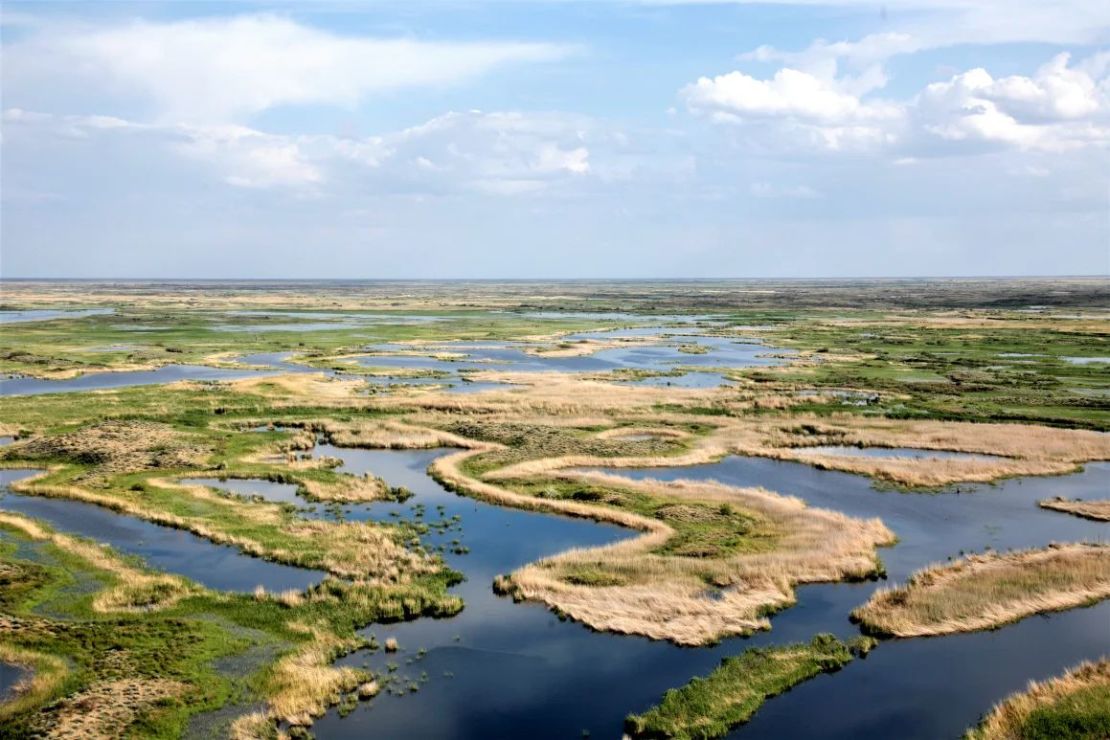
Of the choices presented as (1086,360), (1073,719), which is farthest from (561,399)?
(1086,360)

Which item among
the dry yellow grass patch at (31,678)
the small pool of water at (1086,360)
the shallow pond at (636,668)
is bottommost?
the shallow pond at (636,668)

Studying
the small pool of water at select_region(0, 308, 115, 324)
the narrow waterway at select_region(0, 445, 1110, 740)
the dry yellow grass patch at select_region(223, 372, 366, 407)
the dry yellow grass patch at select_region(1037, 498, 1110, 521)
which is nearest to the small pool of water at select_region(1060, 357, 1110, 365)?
the dry yellow grass patch at select_region(1037, 498, 1110, 521)

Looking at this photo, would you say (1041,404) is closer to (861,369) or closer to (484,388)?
(861,369)

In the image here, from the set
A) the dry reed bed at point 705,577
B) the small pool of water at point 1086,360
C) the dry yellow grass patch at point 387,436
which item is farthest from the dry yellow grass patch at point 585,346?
the dry reed bed at point 705,577

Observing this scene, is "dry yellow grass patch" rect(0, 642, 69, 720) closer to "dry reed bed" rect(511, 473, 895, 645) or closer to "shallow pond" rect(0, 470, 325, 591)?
"shallow pond" rect(0, 470, 325, 591)

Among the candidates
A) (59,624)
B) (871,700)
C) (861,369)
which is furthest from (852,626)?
(861,369)

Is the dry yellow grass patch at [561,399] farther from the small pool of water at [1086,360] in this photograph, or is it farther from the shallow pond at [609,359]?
the small pool of water at [1086,360]

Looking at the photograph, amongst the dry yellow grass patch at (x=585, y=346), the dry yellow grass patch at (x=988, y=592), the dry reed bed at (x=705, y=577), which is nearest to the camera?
the dry yellow grass patch at (x=988, y=592)

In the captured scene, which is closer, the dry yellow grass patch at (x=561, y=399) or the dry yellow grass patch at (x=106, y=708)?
the dry yellow grass patch at (x=106, y=708)
